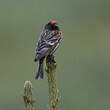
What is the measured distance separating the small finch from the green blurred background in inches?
149

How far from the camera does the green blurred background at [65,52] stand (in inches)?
565

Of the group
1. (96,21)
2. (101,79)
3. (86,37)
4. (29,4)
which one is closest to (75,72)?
(101,79)

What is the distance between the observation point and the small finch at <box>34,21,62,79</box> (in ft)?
25.6

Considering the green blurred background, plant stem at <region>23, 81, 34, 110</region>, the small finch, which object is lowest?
plant stem at <region>23, 81, 34, 110</region>

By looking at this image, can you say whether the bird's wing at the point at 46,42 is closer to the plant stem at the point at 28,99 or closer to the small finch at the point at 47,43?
the small finch at the point at 47,43

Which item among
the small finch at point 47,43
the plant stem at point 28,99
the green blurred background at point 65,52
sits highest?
the green blurred background at point 65,52

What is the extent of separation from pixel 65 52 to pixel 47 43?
10606 mm

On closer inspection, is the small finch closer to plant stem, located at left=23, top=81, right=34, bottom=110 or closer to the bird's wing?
the bird's wing

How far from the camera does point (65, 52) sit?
19109 millimetres

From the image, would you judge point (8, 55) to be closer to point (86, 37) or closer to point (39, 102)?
point (86, 37)

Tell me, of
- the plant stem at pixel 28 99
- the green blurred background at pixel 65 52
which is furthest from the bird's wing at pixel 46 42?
the green blurred background at pixel 65 52

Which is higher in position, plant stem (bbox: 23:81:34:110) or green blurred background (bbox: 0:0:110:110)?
green blurred background (bbox: 0:0:110:110)

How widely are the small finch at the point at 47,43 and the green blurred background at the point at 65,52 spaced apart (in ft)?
12.4

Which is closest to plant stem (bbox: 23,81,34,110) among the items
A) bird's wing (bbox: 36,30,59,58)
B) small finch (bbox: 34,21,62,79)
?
small finch (bbox: 34,21,62,79)
